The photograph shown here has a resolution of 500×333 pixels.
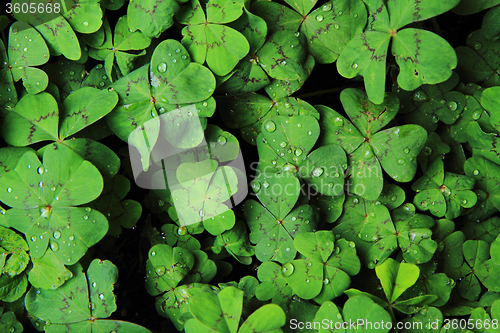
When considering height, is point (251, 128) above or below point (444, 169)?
above

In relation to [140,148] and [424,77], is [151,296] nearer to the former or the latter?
[140,148]

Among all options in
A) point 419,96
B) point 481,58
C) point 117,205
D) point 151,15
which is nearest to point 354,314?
point 419,96

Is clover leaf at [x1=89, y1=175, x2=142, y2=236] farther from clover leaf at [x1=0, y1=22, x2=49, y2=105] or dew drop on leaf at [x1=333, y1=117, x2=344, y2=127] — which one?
dew drop on leaf at [x1=333, y1=117, x2=344, y2=127]

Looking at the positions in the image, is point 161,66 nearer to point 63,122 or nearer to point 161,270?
point 63,122

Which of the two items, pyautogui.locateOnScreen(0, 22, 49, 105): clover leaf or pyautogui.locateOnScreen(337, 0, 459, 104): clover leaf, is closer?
pyautogui.locateOnScreen(337, 0, 459, 104): clover leaf

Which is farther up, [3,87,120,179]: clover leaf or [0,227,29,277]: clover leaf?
[3,87,120,179]: clover leaf

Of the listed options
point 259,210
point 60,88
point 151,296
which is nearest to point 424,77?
point 259,210

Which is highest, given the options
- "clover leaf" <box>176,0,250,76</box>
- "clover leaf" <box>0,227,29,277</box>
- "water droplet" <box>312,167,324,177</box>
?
"clover leaf" <box>176,0,250,76</box>

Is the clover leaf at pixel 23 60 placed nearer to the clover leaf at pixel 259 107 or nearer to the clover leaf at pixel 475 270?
the clover leaf at pixel 259 107

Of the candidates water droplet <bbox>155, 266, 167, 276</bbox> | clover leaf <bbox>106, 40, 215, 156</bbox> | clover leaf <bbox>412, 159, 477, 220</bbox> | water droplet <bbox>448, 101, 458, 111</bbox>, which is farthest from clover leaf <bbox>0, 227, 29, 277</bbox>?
water droplet <bbox>448, 101, 458, 111</bbox>
